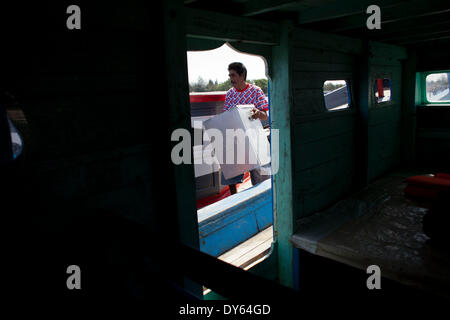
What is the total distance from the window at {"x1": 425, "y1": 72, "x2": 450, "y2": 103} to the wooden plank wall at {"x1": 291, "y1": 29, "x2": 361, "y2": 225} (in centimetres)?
259

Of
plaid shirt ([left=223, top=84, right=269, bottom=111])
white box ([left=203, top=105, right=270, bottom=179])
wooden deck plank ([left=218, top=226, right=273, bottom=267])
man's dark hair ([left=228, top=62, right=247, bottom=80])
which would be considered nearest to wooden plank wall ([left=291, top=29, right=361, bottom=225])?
wooden deck plank ([left=218, top=226, right=273, bottom=267])

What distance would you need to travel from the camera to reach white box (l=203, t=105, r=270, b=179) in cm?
442

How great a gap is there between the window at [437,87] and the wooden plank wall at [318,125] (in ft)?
8.49

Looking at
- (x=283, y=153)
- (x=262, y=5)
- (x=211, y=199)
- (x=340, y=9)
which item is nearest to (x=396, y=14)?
(x=340, y=9)

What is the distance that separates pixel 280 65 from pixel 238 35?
73 cm

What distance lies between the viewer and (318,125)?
402cm

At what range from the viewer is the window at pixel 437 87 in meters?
6.14

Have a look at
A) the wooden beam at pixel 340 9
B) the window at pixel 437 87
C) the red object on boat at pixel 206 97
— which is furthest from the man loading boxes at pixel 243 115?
the window at pixel 437 87

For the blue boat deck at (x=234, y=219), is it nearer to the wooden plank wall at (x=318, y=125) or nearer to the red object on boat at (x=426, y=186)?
the wooden plank wall at (x=318, y=125)

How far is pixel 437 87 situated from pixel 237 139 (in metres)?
4.38

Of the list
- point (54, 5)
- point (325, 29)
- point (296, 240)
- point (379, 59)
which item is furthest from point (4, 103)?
point (379, 59)

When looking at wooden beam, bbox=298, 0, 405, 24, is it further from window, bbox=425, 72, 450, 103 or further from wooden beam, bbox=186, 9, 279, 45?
window, bbox=425, 72, 450, 103

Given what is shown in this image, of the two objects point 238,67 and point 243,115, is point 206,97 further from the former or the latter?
point 243,115
